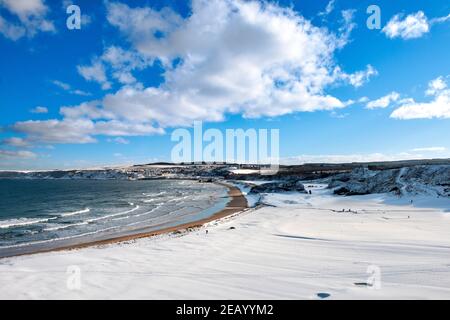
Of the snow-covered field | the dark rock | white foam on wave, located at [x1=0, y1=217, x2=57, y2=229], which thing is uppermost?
the snow-covered field

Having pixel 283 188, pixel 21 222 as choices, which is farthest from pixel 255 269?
pixel 283 188

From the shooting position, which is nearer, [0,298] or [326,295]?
[326,295]

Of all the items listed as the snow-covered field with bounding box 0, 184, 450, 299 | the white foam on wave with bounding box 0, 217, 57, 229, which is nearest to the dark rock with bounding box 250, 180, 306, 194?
the snow-covered field with bounding box 0, 184, 450, 299

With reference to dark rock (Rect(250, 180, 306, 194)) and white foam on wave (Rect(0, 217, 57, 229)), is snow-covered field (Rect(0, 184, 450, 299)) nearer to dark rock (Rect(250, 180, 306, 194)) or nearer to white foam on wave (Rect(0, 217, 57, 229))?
white foam on wave (Rect(0, 217, 57, 229))

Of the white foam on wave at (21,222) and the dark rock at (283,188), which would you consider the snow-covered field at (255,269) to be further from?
the dark rock at (283,188)

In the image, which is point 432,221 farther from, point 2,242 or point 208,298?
point 2,242

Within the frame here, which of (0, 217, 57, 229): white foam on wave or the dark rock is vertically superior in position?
the dark rock
